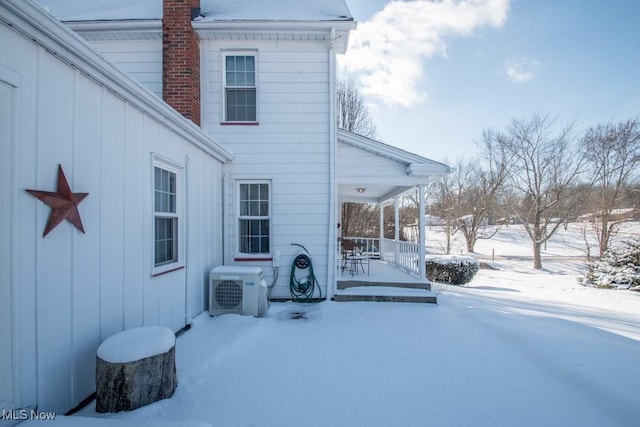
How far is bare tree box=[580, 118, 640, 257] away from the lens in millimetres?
16500

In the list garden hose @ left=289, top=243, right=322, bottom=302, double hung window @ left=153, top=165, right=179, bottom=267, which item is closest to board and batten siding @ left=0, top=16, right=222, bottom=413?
double hung window @ left=153, top=165, right=179, bottom=267

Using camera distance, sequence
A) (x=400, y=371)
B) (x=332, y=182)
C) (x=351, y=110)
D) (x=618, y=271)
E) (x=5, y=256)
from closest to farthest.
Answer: (x=5, y=256) < (x=400, y=371) < (x=332, y=182) < (x=618, y=271) < (x=351, y=110)

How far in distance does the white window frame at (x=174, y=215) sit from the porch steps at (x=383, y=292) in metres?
3.15

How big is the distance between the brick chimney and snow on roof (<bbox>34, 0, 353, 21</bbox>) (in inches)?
14.1

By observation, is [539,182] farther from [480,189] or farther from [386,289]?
[386,289]

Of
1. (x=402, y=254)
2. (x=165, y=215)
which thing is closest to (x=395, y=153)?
(x=402, y=254)

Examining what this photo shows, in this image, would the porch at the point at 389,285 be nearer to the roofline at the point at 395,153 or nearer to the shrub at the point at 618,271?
the roofline at the point at 395,153

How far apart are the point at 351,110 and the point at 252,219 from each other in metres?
12.6

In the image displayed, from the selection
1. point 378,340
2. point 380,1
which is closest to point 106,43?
point 380,1

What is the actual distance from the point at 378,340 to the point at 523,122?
21828 mm

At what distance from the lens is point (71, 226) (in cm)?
240

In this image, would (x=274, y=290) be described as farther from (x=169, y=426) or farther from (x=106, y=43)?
(x=106, y=43)

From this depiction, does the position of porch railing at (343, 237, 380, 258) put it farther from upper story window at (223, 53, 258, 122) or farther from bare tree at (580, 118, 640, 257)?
bare tree at (580, 118, 640, 257)

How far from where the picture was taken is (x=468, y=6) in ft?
25.7
